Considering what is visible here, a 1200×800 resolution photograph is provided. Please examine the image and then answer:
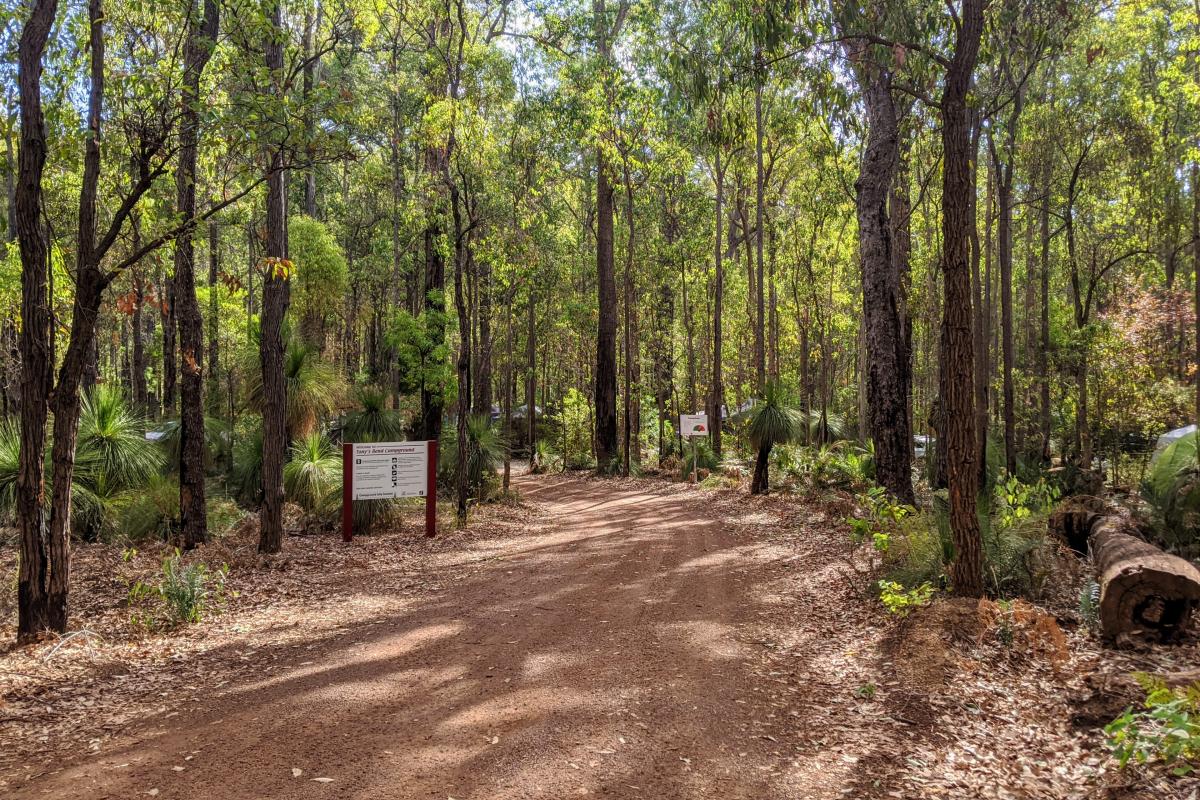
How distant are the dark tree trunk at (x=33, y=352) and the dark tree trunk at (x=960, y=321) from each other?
25.0 ft

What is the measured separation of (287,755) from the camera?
4.22 meters

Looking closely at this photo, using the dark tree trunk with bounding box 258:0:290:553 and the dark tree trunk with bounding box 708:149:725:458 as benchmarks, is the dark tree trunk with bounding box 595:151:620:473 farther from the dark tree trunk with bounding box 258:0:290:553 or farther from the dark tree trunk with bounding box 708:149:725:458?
the dark tree trunk with bounding box 258:0:290:553

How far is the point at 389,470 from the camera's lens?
11906mm

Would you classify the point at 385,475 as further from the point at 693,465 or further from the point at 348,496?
the point at 693,465

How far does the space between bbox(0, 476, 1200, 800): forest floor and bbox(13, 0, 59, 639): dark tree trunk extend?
527 millimetres

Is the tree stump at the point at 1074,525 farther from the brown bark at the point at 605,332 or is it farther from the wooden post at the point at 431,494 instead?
the brown bark at the point at 605,332

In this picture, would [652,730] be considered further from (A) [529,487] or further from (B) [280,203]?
(A) [529,487]

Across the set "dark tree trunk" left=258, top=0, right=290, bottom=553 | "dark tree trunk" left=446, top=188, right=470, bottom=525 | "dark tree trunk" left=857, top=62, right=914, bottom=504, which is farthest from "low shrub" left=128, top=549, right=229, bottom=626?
"dark tree trunk" left=857, top=62, right=914, bottom=504

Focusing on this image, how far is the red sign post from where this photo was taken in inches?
458

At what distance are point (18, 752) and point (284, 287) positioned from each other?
767 centimetres

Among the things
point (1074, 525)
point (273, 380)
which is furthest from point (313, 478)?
point (1074, 525)

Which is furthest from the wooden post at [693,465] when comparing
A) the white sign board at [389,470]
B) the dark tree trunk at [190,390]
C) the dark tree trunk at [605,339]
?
the dark tree trunk at [190,390]

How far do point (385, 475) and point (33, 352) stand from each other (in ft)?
19.7

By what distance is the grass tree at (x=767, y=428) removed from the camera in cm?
1589
